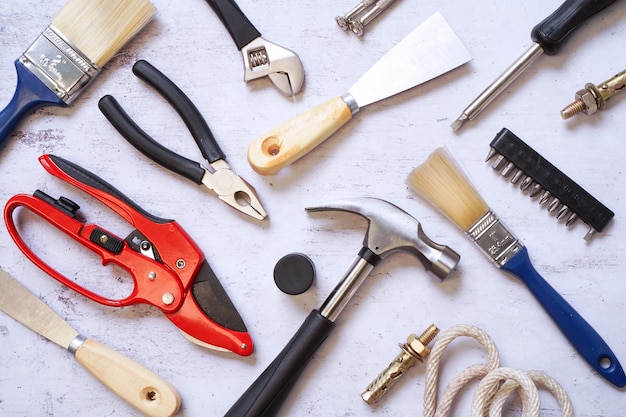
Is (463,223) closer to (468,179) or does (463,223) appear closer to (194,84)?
(468,179)

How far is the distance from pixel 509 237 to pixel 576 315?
0.54ft

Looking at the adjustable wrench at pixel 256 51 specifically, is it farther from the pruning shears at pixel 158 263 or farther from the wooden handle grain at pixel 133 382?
the wooden handle grain at pixel 133 382

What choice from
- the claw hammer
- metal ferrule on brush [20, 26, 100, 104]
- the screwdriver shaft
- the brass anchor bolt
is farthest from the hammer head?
metal ferrule on brush [20, 26, 100, 104]

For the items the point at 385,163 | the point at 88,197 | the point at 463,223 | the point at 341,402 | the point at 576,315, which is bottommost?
the point at 576,315

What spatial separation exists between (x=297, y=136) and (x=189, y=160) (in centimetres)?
19

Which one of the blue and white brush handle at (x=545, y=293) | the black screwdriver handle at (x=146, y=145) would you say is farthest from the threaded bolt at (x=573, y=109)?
the black screwdriver handle at (x=146, y=145)

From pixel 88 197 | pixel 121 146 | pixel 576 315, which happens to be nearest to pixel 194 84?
pixel 121 146

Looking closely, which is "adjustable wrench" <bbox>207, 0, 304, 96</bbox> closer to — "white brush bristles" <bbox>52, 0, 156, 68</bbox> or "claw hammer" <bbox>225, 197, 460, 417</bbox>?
"white brush bristles" <bbox>52, 0, 156, 68</bbox>

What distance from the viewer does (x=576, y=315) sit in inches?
45.2

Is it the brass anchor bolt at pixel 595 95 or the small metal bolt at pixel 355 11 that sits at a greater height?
the small metal bolt at pixel 355 11

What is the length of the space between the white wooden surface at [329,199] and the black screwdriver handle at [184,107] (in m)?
0.04

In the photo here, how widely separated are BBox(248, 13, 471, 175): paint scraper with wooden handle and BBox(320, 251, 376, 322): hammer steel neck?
0.21 meters

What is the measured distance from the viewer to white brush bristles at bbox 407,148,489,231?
3.84 feet

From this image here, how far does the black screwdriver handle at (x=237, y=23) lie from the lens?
1.21m
